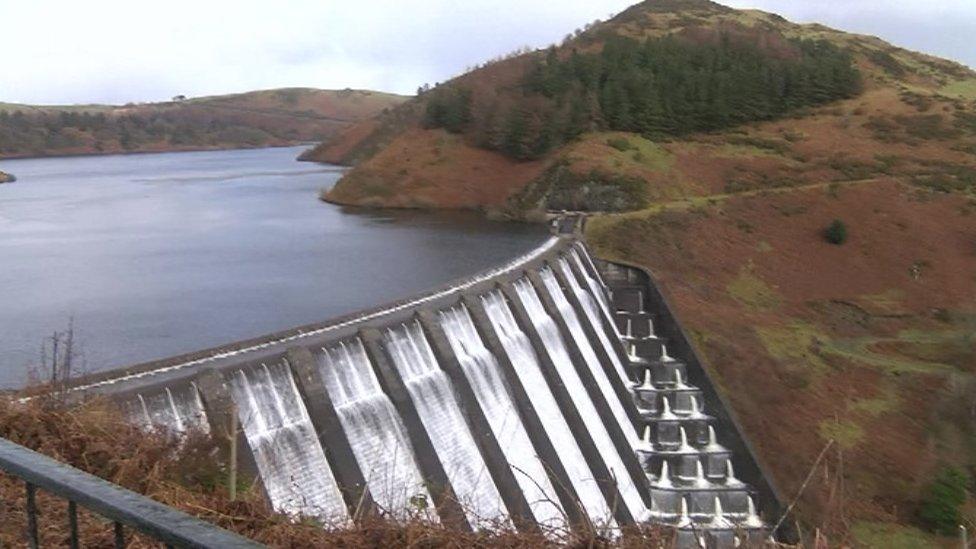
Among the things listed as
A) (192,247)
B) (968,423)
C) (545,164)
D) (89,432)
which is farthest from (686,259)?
(89,432)

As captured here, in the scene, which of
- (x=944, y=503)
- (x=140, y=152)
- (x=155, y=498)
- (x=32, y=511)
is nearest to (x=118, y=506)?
(x=32, y=511)

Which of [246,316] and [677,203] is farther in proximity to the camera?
[677,203]

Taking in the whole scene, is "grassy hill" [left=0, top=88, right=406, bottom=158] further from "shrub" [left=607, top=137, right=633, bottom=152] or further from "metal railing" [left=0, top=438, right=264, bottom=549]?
"metal railing" [left=0, top=438, right=264, bottom=549]

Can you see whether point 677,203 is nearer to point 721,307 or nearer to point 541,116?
point 721,307

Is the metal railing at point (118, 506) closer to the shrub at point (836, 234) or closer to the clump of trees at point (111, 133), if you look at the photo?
the shrub at point (836, 234)

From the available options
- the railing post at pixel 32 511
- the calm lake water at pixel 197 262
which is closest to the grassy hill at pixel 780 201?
the calm lake water at pixel 197 262

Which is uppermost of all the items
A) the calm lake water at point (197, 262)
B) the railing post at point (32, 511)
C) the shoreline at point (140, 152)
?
the railing post at point (32, 511)
